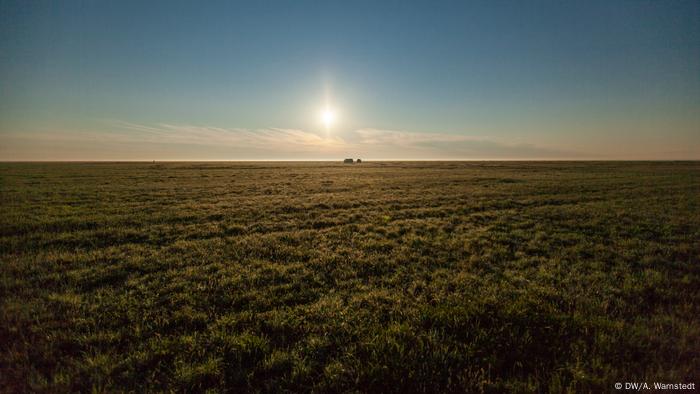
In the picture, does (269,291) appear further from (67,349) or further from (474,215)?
(474,215)

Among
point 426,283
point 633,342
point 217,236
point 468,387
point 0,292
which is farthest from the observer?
point 217,236

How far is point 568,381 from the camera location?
3.37 m

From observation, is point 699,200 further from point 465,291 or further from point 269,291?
point 269,291

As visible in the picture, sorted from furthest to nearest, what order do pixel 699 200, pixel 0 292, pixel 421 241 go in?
pixel 699 200
pixel 421 241
pixel 0 292

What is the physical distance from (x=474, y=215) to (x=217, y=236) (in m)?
12.9

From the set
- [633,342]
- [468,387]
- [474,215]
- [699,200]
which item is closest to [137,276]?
[468,387]

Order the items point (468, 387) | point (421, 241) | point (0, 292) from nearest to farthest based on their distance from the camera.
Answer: point (468, 387) < point (0, 292) < point (421, 241)

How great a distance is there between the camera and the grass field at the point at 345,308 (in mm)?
3543

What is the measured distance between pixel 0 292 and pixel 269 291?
586 centimetres

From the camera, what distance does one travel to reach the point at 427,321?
4.77 m

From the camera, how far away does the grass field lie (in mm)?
3543

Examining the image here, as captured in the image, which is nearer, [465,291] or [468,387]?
[468,387]

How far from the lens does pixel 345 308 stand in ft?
17.3

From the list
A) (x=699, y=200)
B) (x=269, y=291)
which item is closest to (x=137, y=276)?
(x=269, y=291)
